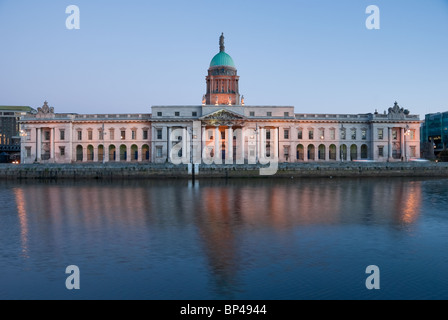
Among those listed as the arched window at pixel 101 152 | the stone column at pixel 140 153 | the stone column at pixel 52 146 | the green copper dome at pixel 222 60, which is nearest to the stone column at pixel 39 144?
the stone column at pixel 52 146

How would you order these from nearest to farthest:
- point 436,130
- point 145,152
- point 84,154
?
1. point 84,154
2. point 145,152
3. point 436,130

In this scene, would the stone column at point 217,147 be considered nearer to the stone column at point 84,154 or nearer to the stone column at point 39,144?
the stone column at point 84,154

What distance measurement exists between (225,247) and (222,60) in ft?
264

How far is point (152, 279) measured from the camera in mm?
15195

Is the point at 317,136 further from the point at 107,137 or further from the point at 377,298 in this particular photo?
the point at 377,298

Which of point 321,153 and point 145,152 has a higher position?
point 145,152

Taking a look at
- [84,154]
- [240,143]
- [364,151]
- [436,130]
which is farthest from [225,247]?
[436,130]

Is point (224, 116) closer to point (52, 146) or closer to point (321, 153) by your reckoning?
point (321, 153)

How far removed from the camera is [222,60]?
9619 cm

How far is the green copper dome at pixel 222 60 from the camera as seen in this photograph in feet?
315

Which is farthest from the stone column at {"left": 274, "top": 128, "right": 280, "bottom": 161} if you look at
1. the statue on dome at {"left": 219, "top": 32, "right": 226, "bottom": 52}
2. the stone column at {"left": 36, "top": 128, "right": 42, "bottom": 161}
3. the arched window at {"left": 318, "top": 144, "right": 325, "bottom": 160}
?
the stone column at {"left": 36, "top": 128, "right": 42, "bottom": 161}

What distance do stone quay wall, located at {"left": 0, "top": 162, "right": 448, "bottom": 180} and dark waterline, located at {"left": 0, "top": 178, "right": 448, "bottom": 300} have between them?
24.1 m

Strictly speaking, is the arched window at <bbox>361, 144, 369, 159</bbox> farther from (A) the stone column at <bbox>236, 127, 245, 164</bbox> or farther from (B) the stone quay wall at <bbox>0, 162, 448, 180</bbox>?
(A) the stone column at <bbox>236, 127, 245, 164</bbox>
